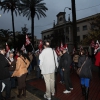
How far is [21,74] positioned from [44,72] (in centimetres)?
98

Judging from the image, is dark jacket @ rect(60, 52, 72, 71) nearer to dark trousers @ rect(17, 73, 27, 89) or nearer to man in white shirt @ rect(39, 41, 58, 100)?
man in white shirt @ rect(39, 41, 58, 100)

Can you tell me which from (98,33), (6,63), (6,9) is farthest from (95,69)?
(6,9)

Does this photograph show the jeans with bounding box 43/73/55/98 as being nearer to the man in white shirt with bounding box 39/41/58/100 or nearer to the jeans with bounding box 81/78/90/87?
the man in white shirt with bounding box 39/41/58/100

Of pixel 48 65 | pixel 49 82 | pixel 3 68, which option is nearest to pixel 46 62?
pixel 48 65

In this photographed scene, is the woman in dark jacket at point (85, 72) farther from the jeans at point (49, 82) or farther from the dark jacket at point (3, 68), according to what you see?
the dark jacket at point (3, 68)

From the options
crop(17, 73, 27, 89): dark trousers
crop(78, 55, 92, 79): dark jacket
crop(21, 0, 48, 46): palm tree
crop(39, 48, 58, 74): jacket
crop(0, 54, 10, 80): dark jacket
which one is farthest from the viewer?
crop(21, 0, 48, 46): palm tree

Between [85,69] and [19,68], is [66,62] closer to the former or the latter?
[85,69]

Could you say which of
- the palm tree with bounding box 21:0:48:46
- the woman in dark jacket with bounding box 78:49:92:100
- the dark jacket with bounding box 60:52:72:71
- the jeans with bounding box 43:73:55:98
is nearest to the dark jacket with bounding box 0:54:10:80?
the jeans with bounding box 43:73:55:98

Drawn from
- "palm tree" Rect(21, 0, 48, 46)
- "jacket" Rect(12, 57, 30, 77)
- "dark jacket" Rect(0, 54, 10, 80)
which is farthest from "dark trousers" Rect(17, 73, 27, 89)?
"palm tree" Rect(21, 0, 48, 46)

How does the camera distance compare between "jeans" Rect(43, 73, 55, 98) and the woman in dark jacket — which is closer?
the woman in dark jacket

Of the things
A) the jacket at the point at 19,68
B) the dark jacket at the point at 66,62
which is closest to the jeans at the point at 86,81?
the dark jacket at the point at 66,62

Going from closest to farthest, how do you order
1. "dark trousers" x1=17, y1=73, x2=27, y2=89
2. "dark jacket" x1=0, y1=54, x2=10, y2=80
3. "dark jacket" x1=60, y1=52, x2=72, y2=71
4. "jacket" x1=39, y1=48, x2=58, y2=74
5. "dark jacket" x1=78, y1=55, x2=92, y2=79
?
1. "dark jacket" x1=0, y1=54, x2=10, y2=80
2. "dark jacket" x1=78, y1=55, x2=92, y2=79
3. "jacket" x1=39, y1=48, x2=58, y2=74
4. "dark trousers" x1=17, y1=73, x2=27, y2=89
5. "dark jacket" x1=60, y1=52, x2=72, y2=71

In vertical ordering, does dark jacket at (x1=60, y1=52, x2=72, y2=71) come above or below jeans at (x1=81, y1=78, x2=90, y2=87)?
above

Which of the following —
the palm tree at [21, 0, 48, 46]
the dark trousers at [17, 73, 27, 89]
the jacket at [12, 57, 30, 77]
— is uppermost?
the palm tree at [21, 0, 48, 46]
